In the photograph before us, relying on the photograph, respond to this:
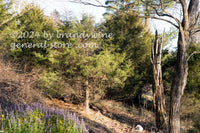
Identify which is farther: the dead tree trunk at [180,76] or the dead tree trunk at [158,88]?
the dead tree trunk at [158,88]

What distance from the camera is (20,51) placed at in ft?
24.4

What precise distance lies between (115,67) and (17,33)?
4160mm

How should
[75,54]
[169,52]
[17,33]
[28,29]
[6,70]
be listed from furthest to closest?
[169,52] → [28,29] → [17,33] → [75,54] → [6,70]

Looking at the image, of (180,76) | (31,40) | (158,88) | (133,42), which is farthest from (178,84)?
(31,40)

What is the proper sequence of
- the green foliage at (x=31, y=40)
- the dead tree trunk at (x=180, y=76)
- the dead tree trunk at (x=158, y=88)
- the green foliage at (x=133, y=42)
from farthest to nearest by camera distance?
the green foliage at (x=133, y=42) → the green foliage at (x=31, y=40) → the dead tree trunk at (x=158, y=88) → the dead tree trunk at (x=180, y=76)

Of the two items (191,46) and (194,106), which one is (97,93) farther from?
(191,46)

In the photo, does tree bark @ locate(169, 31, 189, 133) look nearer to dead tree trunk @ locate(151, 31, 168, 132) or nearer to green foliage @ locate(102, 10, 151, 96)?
dead tree trunk @ locate(151, 31, 168, 132)

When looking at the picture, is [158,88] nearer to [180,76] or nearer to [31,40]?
[180,76]

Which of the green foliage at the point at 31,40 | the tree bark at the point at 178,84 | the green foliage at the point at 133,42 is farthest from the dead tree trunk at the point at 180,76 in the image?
the green foliage at the point at 31,40

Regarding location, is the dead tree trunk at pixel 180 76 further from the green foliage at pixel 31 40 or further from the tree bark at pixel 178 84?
the green foliage at pixel 31 40

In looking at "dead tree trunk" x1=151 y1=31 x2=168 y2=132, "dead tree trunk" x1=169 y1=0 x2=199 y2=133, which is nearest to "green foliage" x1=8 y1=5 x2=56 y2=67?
"dead tree trunk" x1=151 y1=31 x2=168 y2=132

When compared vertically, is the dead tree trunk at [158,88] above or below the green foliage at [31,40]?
below

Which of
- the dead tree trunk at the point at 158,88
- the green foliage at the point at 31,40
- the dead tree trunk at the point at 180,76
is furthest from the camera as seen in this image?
the green foliage at the point at 31,40

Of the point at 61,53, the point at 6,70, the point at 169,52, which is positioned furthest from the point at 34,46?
the point at 169,52
